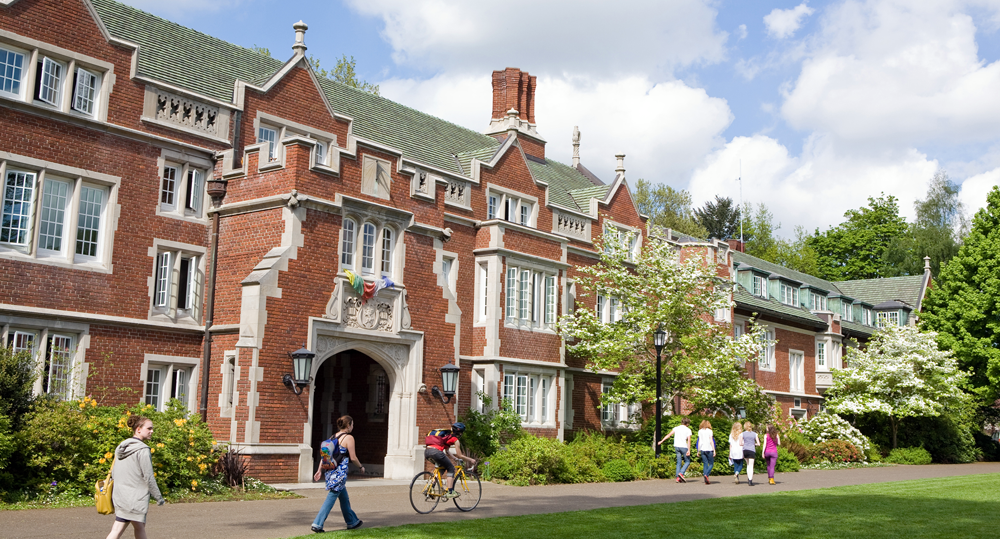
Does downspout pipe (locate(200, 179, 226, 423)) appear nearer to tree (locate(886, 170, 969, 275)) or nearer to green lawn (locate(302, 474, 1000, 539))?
green lawn (locate(302, 474, 1000, 539))

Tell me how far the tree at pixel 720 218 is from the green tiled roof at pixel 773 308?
22.8 meters

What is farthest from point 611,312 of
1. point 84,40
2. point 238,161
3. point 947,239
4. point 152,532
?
point 947,239

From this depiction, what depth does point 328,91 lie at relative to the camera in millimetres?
26812

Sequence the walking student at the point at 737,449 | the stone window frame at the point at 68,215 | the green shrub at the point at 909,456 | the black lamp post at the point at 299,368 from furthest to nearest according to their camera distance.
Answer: the green shrub at the point at 909,456 < the walking student at the point at 737,449 < the black lamp post at the point at 299,368 < the stone window frame at the point at 68,215

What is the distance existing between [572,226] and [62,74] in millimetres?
16468

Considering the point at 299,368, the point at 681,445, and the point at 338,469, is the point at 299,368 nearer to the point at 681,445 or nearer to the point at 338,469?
the point at 338,469

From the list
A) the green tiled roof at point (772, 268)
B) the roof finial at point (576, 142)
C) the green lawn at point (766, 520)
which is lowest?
the green lawn at point (766, 520)

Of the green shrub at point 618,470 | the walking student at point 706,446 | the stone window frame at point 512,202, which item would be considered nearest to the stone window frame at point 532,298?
the stone window frame at point 512,202

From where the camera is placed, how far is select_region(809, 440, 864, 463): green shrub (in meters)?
33.1

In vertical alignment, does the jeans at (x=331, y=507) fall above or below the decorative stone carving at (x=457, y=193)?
below

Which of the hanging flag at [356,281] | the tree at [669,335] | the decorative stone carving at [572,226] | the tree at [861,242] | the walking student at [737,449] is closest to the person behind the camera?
the hanging flag at [356,281]

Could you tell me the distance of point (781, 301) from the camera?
146ft

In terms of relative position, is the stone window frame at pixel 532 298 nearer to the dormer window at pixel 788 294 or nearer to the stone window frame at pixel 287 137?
the stone window frame at pixel 287 137

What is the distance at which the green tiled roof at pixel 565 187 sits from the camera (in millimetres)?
32188
